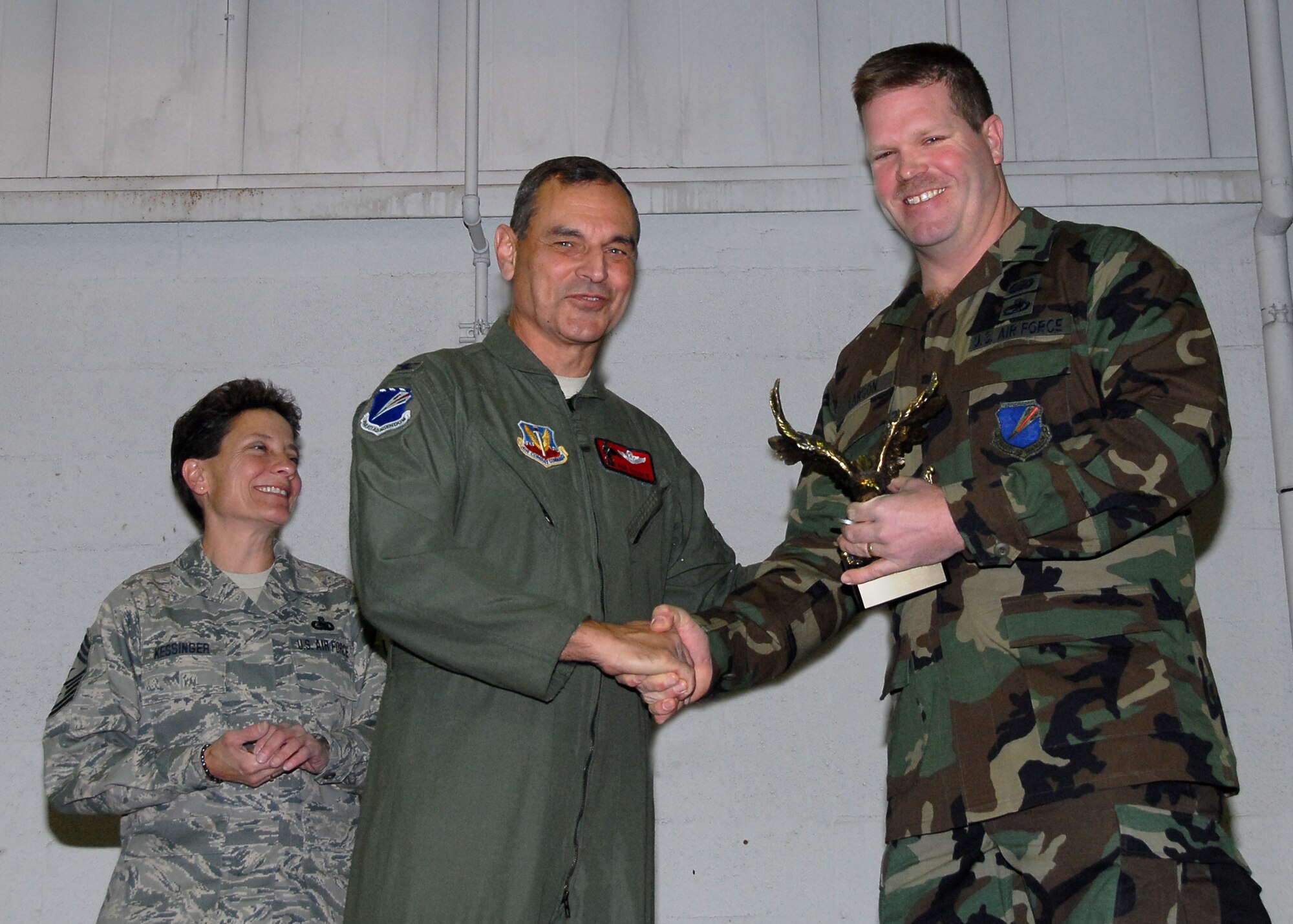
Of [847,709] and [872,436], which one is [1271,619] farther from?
[872,436]

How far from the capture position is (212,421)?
3369 mm

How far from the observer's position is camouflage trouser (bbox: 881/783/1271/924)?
5.65ft

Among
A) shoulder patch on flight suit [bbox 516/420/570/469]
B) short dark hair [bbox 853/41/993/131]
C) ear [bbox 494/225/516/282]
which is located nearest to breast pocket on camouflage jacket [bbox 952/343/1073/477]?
short dark hair [bbox 853/41/993/131]

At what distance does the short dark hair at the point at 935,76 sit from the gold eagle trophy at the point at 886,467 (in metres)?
0.54

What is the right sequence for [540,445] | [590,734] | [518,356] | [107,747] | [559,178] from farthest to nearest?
[107,747] → [559,178] → [518,356] → [540,445] → [590,734]

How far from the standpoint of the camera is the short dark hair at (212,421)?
3346 mm

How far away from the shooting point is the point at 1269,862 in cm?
365

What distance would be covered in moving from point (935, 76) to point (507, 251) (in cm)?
89

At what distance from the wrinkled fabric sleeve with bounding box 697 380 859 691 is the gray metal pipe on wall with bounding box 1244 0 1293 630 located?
1995mm

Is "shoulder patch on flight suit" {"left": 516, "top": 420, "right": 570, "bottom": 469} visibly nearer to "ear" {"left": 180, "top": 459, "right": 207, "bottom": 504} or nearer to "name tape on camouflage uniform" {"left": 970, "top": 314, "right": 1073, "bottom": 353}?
"name tape on camouflage uniform" {"left": 970, "top": 314, "right": 1073, "bottom": 353}

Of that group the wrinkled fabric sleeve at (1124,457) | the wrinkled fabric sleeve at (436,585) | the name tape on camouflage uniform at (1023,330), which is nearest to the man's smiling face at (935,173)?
the name tape on camouflage uniform at (1023,330)

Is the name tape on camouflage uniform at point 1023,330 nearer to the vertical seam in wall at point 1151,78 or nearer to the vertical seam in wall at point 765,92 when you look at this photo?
the vertical seam in wall at point 765,92

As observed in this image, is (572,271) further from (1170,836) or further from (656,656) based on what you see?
→ (1170,836)

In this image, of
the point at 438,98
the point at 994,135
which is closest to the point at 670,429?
the point at 438,98
